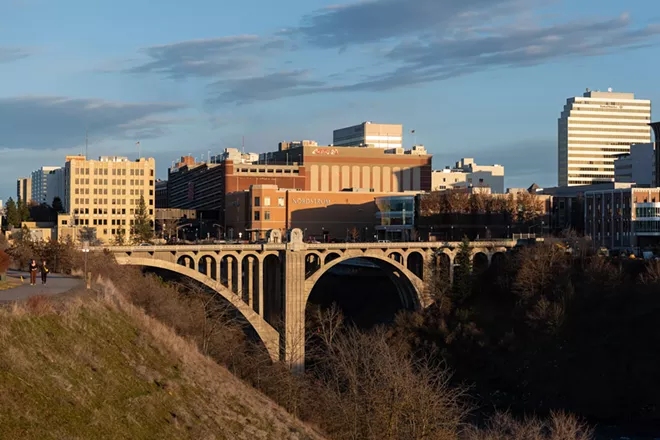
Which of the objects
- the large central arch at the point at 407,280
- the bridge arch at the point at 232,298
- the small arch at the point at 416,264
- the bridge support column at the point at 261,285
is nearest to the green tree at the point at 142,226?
the large central arch at the point at 407,280

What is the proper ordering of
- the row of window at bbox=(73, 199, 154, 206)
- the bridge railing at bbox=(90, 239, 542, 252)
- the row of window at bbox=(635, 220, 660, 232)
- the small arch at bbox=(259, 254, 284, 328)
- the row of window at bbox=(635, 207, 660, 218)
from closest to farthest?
the bridge railing at bbox=(90, 239, 542, 252) < the small arch at bbox=(259, 254, 284, 328) < the row of window at bbox=(635, 220, 660, 232) < the row of window at bbox=(635, 207, 660, 218) < the row of window at bbox=(73, 199, 154, 206)

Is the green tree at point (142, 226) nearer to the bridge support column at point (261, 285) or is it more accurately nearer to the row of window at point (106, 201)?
the row of window at point (106, 201)

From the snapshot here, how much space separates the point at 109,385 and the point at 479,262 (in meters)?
77.2

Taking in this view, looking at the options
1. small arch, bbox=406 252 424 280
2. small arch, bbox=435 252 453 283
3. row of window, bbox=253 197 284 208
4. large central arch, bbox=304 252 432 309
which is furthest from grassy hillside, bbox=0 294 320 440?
row of window, bbox=253 197 284 208

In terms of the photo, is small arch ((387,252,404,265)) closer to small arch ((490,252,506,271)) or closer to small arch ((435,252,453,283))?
small arch ((435,252,453,283))

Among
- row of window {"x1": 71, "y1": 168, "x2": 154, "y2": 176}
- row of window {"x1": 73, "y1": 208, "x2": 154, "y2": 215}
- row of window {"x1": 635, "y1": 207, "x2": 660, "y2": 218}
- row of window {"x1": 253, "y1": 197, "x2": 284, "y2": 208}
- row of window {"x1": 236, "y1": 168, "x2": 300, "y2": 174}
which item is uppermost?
row of window {"x1": 236, "y1": 168, "x2": 300, "y2": 174}

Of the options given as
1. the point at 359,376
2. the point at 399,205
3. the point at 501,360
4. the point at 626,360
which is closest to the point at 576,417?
the point at 626,360

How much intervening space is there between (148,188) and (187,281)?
219 ft

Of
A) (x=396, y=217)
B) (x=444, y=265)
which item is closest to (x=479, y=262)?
(x=444, y=265)

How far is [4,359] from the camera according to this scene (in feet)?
91.6

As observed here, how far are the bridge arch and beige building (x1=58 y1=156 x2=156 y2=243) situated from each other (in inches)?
2457

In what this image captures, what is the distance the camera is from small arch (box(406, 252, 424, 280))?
98.9m

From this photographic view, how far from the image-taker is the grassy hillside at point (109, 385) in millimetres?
26516

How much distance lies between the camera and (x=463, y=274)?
97938 millimetres
